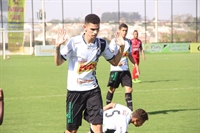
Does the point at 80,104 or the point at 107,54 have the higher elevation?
the point at 107,54

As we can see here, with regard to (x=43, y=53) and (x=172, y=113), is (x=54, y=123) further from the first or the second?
(x=43, y=53)

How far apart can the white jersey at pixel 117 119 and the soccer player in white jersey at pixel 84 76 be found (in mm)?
175

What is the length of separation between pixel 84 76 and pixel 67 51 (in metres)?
0.49

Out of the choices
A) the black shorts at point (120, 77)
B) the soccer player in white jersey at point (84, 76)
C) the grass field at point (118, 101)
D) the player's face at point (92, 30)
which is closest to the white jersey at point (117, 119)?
the soccer player in white jersey at point (84, 76)

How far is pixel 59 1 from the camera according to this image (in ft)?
227

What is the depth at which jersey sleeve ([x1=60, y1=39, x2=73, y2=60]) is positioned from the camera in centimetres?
804

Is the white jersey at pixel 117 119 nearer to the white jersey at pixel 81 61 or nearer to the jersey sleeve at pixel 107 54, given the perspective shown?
the white jersey at pixel 81 61

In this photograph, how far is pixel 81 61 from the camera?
8195 millimetres

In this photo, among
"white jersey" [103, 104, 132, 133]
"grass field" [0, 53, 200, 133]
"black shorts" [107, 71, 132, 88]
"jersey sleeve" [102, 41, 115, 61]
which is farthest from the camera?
"black shorts" [107, 71, 132, 88]

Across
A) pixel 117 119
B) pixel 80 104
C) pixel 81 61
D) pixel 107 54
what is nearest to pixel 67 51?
pixel 81 61

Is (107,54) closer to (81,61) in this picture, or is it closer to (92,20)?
(81,61)

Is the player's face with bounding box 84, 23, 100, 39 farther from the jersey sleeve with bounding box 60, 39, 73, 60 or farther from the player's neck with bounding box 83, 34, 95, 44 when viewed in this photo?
the jersey sleeve with bounding box 60, 39, 73, 60

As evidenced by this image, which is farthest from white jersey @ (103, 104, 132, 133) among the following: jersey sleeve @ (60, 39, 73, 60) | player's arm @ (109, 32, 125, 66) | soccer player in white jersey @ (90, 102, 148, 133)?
jersey sleeve @ (60, 39, 73, 60)

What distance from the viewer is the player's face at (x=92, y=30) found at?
795 cm
